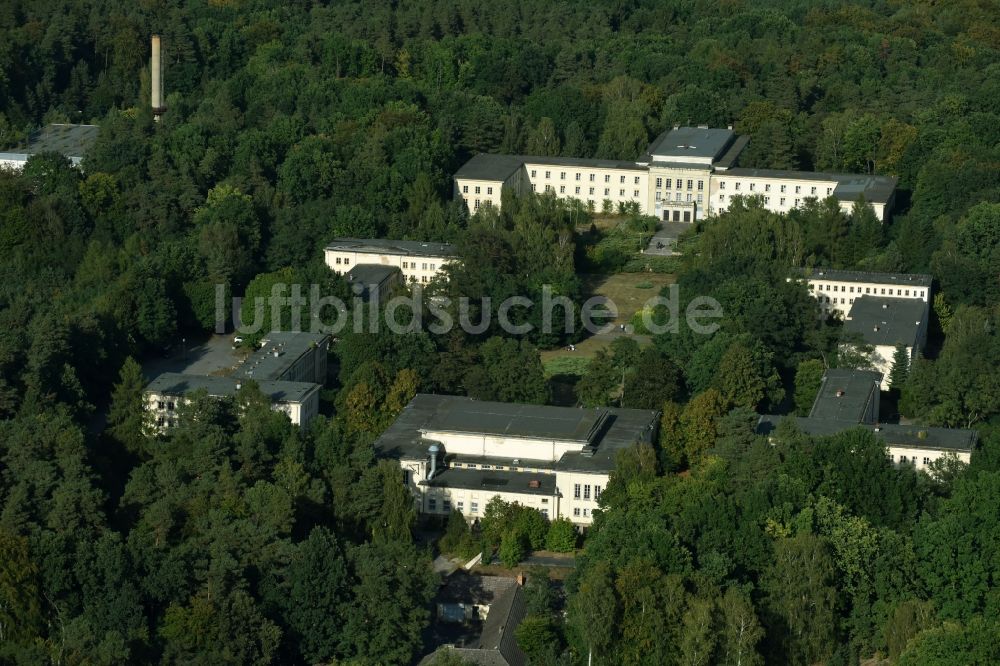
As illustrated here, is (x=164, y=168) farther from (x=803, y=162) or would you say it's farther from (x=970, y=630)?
(x=970, y=630)

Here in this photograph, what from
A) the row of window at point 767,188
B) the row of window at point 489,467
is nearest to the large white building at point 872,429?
the row of window at point 489,467

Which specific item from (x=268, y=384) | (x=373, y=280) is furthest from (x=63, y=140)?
(x=268, y=384)

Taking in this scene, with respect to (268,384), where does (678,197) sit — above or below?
below

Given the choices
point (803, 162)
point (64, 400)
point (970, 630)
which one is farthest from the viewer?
point (803, 162)

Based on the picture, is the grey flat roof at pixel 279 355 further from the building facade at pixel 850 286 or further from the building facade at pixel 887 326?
the building facade at pixel 887 326

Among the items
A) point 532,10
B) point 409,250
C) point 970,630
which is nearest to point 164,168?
point 409,250

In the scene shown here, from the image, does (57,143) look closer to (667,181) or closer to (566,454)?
(667,181)

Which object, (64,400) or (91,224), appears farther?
(91,224)
